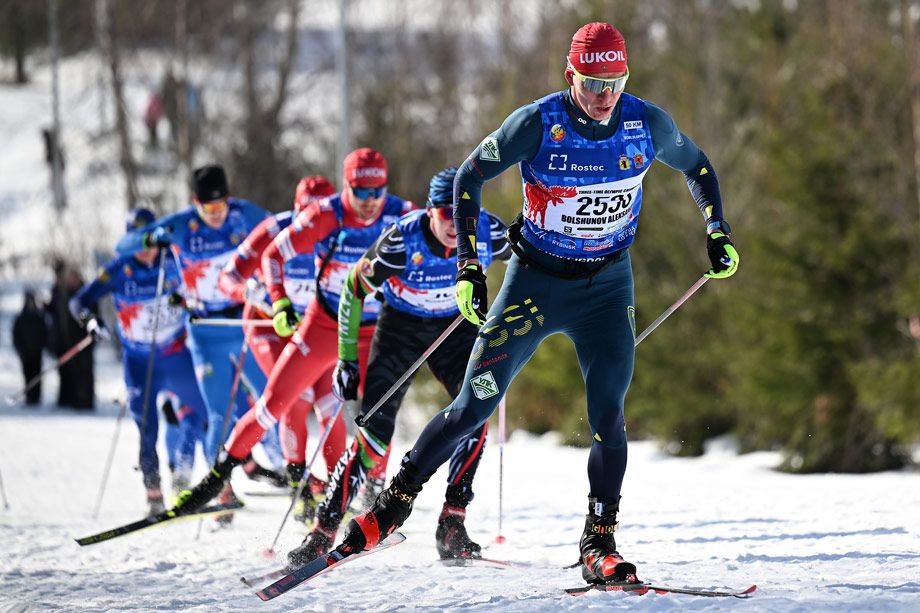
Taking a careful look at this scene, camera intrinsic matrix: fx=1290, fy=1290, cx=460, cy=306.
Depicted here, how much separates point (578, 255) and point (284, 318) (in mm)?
2542

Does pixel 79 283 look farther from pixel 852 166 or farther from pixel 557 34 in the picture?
pixel 852 166

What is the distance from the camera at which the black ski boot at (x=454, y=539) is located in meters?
6.28

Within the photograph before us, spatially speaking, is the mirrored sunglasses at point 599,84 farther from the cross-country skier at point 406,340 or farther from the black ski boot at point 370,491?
the black ski boot at point 370,491

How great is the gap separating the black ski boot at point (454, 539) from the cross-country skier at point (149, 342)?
325 cm

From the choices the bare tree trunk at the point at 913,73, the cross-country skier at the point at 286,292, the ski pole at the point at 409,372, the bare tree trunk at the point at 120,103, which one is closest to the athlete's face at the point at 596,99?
the ski pole at the point at 409,372

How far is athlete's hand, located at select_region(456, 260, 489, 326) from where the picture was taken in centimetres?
506

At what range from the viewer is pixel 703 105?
55.1ft

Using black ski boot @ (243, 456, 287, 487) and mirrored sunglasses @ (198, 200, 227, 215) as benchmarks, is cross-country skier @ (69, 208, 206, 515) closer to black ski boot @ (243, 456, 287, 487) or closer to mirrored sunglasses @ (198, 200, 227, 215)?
black ski boot @ (243, 456, 287, 487)

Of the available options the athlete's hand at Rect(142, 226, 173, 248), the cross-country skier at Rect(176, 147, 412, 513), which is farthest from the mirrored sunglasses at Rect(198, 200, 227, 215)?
the cross-country skier at Rect(176, 147, 412, 513)

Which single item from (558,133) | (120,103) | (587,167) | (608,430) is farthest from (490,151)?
(120,103)

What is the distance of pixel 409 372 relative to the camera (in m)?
6.01

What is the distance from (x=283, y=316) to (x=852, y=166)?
800 centimetres

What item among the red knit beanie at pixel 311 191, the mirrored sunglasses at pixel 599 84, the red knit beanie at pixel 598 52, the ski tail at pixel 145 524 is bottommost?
the ski tail at pixel 145 524

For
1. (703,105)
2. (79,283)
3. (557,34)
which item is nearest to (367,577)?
(703,105)
